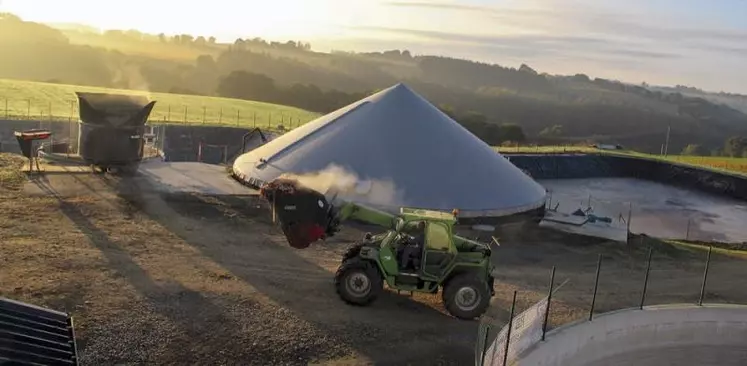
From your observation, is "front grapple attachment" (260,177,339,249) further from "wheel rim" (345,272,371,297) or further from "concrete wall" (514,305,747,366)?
"concrete wall" (514,305,747,366)

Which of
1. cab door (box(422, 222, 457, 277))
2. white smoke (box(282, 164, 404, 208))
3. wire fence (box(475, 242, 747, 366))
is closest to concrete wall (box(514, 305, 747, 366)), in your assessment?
wire fence (box(475, 242, 747, 366))

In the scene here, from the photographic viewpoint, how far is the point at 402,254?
13812 millimetres

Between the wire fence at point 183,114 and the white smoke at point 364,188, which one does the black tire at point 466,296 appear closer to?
the white smoke at point 364,188

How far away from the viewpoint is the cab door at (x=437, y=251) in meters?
13.7

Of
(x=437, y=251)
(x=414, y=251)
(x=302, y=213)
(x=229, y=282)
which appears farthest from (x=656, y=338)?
(x=229, y=282)

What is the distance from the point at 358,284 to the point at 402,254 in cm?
103

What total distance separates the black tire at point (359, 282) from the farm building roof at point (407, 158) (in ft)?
28.8

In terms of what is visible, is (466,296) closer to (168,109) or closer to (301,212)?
(301,212)

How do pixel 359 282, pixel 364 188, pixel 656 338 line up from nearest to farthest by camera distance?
pixel 359 282 < pixel 656 338 < pixel 364 188

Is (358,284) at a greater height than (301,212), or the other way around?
(301,212)

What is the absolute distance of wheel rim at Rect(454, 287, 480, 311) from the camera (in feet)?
45.1

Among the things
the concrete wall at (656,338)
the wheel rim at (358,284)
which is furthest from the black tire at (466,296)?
the concrete wall at (656,338)

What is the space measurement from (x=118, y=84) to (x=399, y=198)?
56.2 m

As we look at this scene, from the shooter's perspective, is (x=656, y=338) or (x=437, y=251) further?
(x=656, y=338)
